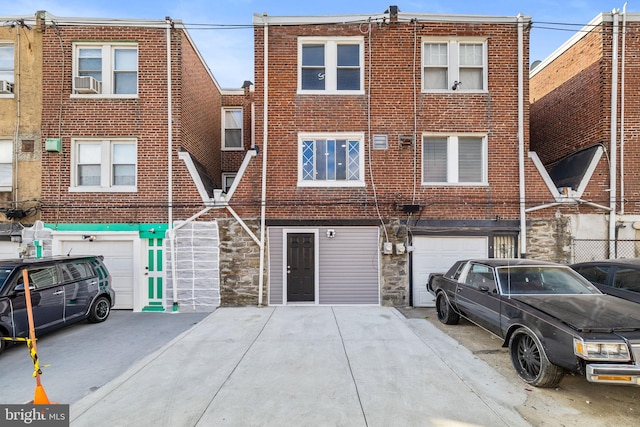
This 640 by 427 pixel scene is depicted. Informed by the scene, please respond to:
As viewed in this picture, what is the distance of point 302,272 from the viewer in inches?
346

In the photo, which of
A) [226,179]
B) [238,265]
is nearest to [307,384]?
[238,265]

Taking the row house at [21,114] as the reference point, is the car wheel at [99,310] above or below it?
below

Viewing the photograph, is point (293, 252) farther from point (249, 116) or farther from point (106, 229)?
point (249, 116)

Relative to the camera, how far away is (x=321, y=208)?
8805 millimetres

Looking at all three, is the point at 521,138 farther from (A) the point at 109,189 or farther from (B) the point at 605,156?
(A) the point at 109,189

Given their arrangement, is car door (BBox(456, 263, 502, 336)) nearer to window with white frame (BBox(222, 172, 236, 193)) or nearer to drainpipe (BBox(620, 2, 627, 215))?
drainpipe (BBox(620, 2, 627, 215))

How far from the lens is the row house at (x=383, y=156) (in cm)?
877

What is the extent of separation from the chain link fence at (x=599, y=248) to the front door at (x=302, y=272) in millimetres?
7257

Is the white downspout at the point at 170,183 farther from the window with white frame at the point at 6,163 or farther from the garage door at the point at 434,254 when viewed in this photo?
the garage door at the point at 434,254

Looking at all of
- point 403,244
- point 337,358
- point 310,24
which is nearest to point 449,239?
point 403,244

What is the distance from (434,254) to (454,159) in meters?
2.80

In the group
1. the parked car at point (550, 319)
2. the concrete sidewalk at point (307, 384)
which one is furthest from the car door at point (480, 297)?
the concrete sidewalk at point (307, 384)

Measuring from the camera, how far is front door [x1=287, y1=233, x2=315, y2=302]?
878cm

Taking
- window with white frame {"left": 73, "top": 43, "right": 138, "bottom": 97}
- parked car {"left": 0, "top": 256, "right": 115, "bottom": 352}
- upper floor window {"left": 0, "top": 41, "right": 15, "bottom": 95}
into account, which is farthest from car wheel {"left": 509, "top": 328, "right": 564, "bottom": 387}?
upper floor window {"left": 0, "top": 41, "right": 15, "bottom": 95}
